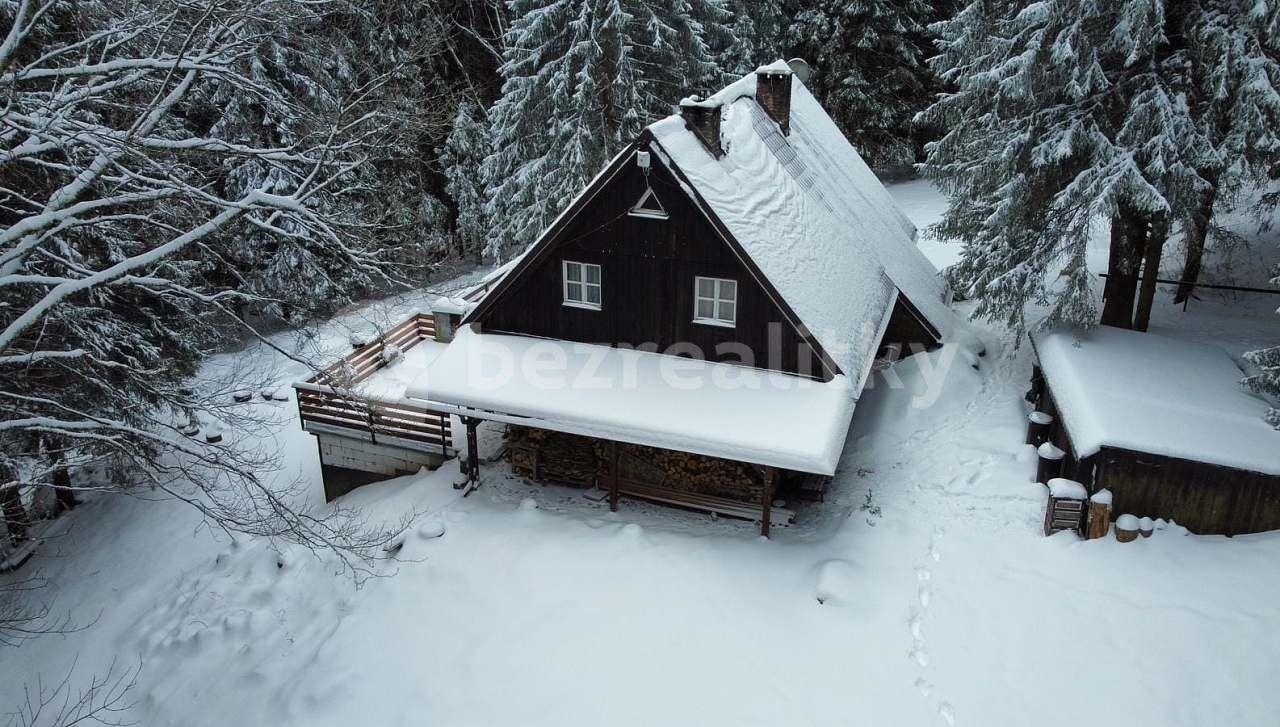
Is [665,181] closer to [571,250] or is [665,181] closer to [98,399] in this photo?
[571,250]

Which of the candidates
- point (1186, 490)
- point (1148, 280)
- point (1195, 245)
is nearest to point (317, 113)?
point (1148, 280)

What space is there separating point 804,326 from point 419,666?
8.03 m

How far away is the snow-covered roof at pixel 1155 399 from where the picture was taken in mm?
12727

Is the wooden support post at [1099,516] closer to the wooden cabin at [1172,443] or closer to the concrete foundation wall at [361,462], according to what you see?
the wooden cabin at [1172,443]

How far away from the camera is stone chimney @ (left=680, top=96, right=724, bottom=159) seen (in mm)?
15312

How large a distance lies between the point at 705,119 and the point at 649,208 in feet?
7.76

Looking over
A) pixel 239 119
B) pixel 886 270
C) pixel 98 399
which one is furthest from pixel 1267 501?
pixel 239 119

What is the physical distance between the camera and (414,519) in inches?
590

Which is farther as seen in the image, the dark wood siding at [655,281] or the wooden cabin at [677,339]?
the dark wood siding at [655,281]

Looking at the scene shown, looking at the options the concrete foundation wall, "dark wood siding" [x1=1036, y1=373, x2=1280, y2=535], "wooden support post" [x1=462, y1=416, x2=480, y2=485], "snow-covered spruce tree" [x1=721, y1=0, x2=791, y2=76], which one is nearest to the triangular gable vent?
"wooden support post" [x1=462, y1=416, x2=480, y2=485]

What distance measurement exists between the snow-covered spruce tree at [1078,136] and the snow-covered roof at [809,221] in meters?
2.27

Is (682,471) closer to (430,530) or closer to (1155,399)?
(430,530)

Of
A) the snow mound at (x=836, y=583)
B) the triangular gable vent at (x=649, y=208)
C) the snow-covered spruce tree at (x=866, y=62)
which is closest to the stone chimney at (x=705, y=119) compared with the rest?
the triangular gable vent at (x=649, y=208)

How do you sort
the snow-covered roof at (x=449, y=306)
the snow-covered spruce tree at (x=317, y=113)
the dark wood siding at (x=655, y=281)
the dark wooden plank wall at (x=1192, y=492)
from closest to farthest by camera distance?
1. the dark wooden plank wall at (x=1192, y=492)
2. the dark wood siding at (x=655, y=281)
3. the snow-covered roof at (x=449, y=306)
4. the snow-covered spruce tree at (x=317, y=113)
